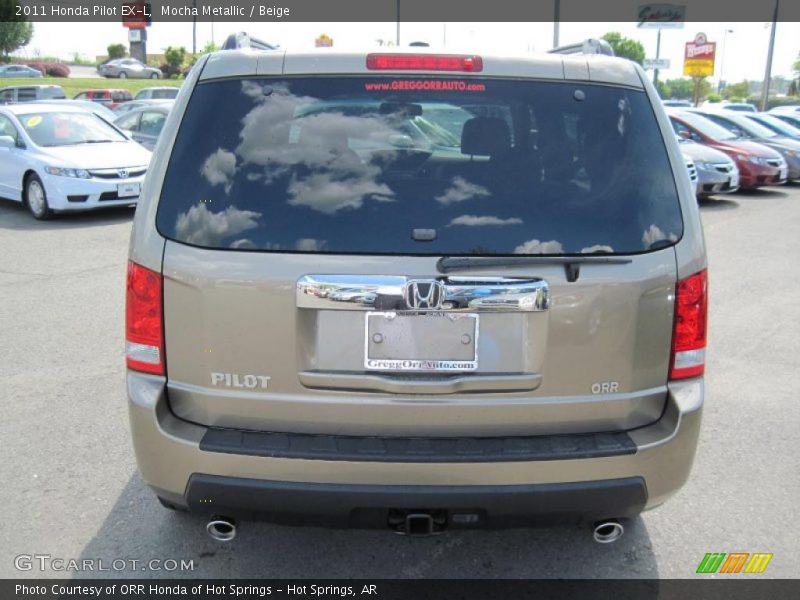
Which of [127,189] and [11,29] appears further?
[11,29]

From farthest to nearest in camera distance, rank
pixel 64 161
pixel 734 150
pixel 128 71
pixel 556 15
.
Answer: pixel 128 71 < pixel 556 15 < pixel 734 150 < pixel 64 161

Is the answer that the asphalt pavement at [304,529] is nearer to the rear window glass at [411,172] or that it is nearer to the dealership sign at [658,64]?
the rear window glass at [411,172]

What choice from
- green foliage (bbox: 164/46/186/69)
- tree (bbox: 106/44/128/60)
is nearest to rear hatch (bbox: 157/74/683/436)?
green foliage (bbox: 164/46/186/69)

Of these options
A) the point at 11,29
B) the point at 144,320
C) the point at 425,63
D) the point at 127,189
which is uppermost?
the point at 11,29

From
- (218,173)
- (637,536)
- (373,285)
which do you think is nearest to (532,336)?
(373,285)

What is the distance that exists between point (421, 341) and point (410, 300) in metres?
0.15

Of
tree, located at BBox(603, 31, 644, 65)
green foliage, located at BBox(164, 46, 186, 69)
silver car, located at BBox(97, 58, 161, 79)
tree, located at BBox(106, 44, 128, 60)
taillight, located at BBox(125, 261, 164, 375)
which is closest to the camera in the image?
taillight, located at BBox(125, 261, 164, 375)

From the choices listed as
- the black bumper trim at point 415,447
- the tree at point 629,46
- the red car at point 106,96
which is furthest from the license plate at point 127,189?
the tree at point 629,46

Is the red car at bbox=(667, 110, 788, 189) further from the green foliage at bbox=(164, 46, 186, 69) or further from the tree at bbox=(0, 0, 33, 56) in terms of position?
the tree at bbox=(0, 0, 33, 56)

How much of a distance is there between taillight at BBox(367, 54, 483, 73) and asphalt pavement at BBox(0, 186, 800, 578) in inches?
77.9

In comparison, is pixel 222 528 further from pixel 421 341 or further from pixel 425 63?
pixel 425 63

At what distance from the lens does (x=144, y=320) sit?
2732 mm

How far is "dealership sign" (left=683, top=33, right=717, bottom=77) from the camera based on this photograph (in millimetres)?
56125

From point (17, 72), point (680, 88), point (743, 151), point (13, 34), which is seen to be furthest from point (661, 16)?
point (680, 88)
